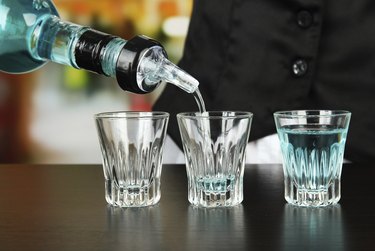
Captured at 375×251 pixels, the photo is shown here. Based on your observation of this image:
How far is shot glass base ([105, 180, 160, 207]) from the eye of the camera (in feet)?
2.89

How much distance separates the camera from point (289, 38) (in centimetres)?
Answer: 139

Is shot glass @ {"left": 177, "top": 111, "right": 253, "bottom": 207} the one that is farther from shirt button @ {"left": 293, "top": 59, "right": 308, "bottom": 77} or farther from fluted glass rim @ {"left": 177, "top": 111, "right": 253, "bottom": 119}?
shirt button @ {"left": 293, "top": 59, "right": 308, "bottom": 77}

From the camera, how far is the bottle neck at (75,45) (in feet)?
2.90

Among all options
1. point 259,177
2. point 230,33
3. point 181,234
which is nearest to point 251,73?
point 230,33

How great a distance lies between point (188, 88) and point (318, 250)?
31 cm

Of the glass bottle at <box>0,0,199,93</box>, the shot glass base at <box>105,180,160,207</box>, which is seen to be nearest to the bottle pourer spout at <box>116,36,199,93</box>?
the glass bottle at <box>0,0,199,93</box>

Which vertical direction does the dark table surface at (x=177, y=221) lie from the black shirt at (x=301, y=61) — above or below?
below

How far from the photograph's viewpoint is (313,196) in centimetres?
88

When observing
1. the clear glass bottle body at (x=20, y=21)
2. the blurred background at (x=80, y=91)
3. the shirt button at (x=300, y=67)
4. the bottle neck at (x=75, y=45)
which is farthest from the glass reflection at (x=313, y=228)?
the blurred background at (x=80, y=91)

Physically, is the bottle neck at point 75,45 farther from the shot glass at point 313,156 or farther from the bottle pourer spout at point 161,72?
the shot glass at point 313,156

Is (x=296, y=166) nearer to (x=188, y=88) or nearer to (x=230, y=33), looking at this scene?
(x=188, y=88)

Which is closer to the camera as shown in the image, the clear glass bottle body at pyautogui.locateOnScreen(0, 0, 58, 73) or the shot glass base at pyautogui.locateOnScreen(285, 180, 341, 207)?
the shot glass base at pyautogui.locateOnScreen(285, 180, 341, 207)

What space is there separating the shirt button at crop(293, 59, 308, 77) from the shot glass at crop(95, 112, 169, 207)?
1.81 feet

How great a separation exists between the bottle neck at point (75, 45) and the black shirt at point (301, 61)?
0.49m
